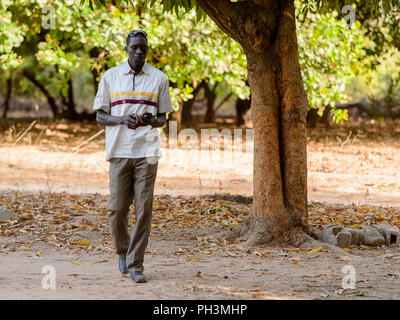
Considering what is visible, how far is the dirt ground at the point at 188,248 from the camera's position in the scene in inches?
187

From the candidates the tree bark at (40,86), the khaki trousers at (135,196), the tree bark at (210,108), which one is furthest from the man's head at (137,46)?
the tree bark at (40,86)

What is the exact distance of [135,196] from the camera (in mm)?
4957

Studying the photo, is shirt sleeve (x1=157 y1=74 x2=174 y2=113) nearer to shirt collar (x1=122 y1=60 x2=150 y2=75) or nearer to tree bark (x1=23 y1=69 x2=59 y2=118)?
shirt collar (x1=122 y1=60 x2=150 y2=75)

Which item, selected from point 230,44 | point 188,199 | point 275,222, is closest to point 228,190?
point 188,199

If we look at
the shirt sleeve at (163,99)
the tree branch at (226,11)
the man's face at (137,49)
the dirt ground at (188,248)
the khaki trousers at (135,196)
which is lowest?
the dirt ground at (188,248)

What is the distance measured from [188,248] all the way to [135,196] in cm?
162

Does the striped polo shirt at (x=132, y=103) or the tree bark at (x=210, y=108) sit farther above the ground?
the tree bark at (x=210, y=108)

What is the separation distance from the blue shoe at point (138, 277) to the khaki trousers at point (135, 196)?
0.03 metres

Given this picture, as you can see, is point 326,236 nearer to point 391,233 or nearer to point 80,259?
point 391,233

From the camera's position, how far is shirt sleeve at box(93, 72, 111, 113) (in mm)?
4902

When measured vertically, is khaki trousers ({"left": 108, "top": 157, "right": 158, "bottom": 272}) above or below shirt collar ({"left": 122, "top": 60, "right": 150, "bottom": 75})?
below

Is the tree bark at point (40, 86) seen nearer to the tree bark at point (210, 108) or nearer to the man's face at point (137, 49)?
the tree bark at point (210, 108)

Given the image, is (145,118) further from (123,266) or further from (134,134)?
(123,266)

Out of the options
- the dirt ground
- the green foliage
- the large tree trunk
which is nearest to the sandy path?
the dirt ground
